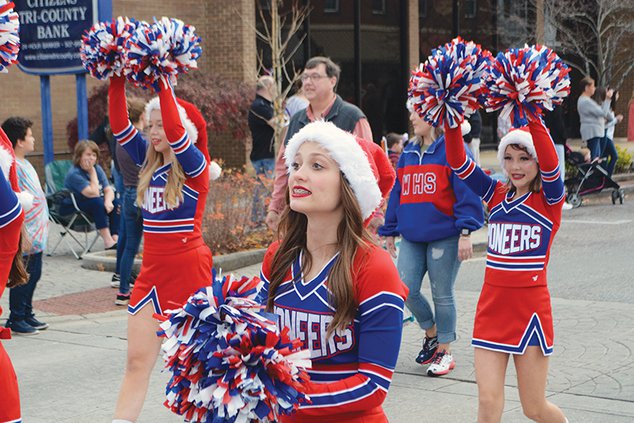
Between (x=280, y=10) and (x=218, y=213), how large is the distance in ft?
41.6

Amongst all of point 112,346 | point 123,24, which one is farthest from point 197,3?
point 123,24

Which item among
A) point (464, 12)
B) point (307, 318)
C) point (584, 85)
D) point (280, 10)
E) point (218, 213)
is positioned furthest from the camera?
point (464, 12)

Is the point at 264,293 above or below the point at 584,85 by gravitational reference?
below

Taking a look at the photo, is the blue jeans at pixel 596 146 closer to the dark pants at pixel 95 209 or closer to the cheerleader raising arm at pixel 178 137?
the dark pants at pixel 95 209

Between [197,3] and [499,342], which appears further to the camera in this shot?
[197,3]

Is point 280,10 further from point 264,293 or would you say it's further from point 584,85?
point 264,293

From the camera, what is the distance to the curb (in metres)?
11.0

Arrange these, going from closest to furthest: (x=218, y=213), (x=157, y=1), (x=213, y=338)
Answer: (x=213, y=338)
(x=218, y=213)
(x=157, y=1)

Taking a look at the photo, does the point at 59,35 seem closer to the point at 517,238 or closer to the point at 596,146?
the point at 596,146

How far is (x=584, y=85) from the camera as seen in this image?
1748 centimetres

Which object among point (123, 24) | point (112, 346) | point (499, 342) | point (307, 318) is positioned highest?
point (123, 24)

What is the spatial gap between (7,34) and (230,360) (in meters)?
1.55

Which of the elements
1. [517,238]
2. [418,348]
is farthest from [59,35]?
[517,238]

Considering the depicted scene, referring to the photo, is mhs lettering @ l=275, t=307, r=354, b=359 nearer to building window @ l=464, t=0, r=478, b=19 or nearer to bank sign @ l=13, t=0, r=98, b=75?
bank sign @ l=13, t=0, r=98, b=75
